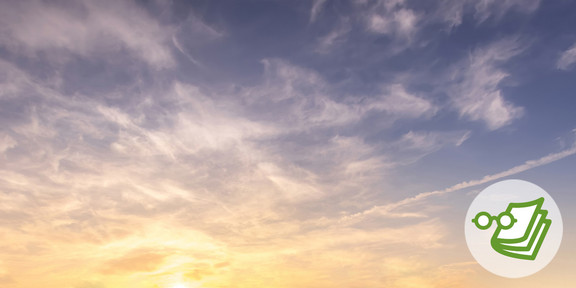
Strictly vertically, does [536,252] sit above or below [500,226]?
below

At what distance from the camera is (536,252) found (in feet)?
306

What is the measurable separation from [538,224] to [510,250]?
38.2 feet

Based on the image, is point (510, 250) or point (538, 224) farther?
point (510, 250)

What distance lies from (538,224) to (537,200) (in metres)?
6.13

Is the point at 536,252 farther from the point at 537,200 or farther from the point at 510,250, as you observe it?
the point at 537,200

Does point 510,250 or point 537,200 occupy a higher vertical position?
point 537,200

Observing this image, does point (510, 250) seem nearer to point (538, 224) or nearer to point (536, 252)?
point (536, 252)

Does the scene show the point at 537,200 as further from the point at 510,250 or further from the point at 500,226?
the point at 510,250

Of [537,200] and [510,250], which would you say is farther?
[510,250]

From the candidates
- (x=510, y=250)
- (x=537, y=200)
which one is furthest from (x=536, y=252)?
(x=537, y=200)

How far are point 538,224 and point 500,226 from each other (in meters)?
8.19

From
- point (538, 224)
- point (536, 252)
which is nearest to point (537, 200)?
point (538, 224)

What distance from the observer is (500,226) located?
93.2 m

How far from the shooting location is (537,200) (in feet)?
291
